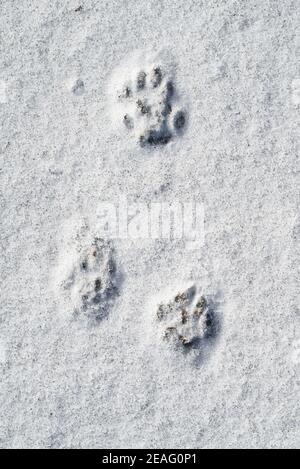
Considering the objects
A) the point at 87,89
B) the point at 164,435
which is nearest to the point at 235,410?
the point at 164,435

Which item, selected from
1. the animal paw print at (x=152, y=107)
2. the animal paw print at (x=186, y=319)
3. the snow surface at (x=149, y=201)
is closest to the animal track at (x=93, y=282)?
the snow surface at (x=149, y=201)

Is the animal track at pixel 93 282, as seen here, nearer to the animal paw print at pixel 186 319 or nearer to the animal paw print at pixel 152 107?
the animal paw print at pixel 186 319

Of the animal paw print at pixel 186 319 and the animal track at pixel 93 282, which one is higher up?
the animal track at pixel 93 282

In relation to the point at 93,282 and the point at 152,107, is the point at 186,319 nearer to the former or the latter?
the point at 93,282

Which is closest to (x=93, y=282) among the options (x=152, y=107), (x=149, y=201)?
(x=149, y=201)
